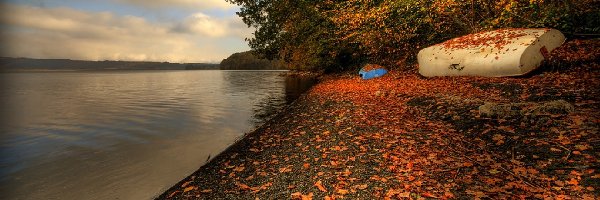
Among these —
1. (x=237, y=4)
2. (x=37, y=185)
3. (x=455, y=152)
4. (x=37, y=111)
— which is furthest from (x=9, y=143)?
(x=237, y=4)

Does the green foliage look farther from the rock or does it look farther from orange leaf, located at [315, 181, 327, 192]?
orange leaf, located at [315, 181, 327, 192]

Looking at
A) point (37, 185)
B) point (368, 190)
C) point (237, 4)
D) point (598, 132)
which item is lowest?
point (37, 185)

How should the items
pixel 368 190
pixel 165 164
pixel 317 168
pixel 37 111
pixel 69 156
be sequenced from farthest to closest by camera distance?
pixel 37 111
pixel 69 156
pixel 165 164
pixel 317 168
pixel 368 190

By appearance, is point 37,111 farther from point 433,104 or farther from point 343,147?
point 433,104

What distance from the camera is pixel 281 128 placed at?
12.4m

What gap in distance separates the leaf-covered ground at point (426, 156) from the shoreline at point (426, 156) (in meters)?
0.02

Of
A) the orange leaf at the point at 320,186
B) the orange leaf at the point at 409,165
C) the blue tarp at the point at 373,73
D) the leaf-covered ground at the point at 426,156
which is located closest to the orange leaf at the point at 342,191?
the leaf-covered ground at the point at 426,156

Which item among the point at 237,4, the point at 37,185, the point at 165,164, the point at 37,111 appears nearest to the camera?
the point at 37,185

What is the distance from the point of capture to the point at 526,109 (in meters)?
9.41

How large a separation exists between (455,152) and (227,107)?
16.4m

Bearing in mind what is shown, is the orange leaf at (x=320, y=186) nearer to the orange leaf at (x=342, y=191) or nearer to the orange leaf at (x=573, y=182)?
the orange leaf at (x=342, y=191)

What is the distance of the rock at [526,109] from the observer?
903cm

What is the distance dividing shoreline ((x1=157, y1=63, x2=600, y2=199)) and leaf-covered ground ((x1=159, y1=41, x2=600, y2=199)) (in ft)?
0.08

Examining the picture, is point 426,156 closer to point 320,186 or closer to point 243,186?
point 320,186
